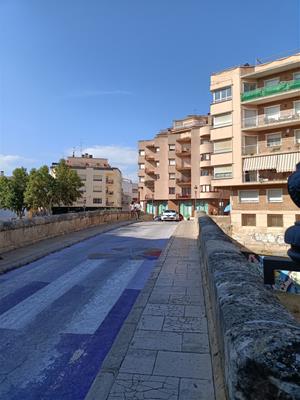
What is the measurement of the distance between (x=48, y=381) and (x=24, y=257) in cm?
754

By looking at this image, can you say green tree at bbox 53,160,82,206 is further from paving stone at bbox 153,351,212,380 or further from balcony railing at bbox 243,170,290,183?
paving stone at bbox 153,351,212,380

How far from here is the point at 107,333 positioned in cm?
495

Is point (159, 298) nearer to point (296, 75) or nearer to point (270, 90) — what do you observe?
point (270, 90)

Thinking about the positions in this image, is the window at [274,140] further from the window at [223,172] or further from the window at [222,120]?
the window at [223,172]

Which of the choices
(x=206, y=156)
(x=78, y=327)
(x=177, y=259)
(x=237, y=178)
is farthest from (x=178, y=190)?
(x=78, y=327)

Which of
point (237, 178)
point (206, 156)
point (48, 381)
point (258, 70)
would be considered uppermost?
point (258, 70)

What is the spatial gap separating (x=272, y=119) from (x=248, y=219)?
35.9 ft

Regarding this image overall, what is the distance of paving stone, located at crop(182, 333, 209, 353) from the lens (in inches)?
163

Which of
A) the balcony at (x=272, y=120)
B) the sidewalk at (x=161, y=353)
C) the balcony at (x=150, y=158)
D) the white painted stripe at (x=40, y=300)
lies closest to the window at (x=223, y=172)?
the balcony at (x=272, y=120)

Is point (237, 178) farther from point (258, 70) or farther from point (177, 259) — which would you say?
point (177, 259)

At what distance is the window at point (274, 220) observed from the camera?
3650cm

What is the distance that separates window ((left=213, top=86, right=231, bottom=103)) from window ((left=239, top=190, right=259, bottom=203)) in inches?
430

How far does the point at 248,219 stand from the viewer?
129ft

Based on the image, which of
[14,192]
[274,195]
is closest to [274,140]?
[274,195]
